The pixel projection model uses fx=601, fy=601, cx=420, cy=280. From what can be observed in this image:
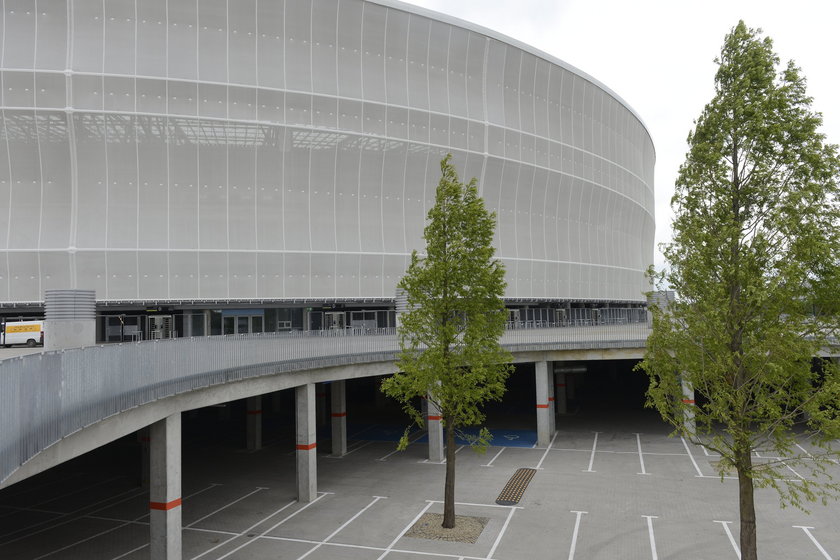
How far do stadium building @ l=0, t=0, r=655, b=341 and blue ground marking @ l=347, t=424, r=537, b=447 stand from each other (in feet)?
21.5

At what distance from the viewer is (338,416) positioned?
29047mm

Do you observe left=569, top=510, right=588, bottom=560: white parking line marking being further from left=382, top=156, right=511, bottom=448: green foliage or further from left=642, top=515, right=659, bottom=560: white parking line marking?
left=382, top=156, right=511, bottom=448: green foliage

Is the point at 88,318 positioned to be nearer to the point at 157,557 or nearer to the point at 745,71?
the point at 157,557

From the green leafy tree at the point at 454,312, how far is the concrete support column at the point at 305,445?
4801 millimetres

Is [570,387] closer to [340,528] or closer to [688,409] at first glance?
[340,528]

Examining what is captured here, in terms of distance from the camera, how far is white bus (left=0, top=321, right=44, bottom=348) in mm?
31266

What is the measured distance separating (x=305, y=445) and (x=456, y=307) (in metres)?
8.19

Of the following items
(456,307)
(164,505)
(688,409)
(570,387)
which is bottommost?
(570,387)

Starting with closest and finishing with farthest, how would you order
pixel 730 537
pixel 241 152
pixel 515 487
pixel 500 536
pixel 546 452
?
1. pixel 730 537
2. pixel 500 536
3. pixel 515 487
4. pixel 546 452
5. pixel 241 152

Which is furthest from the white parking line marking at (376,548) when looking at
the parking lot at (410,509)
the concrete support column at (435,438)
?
the concrete support column at (435,438)

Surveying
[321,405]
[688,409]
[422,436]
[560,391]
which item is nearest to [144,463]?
[422,436]

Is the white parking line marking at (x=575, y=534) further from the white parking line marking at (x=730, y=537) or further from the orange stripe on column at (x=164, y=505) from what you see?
the orange stripe on column at (x=164, y=505)

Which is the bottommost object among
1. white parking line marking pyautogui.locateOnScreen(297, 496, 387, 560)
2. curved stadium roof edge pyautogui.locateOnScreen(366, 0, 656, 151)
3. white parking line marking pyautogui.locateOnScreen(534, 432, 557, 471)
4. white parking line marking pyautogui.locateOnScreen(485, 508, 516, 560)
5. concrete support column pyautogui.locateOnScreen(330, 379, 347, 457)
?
white parking line marking pyautogui.locateOnScreen(534, 432, 557, 471)

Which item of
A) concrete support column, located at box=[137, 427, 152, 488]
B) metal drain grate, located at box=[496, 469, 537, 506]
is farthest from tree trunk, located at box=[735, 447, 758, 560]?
concrete support column, located at box=[137, 427, 152, 488]
